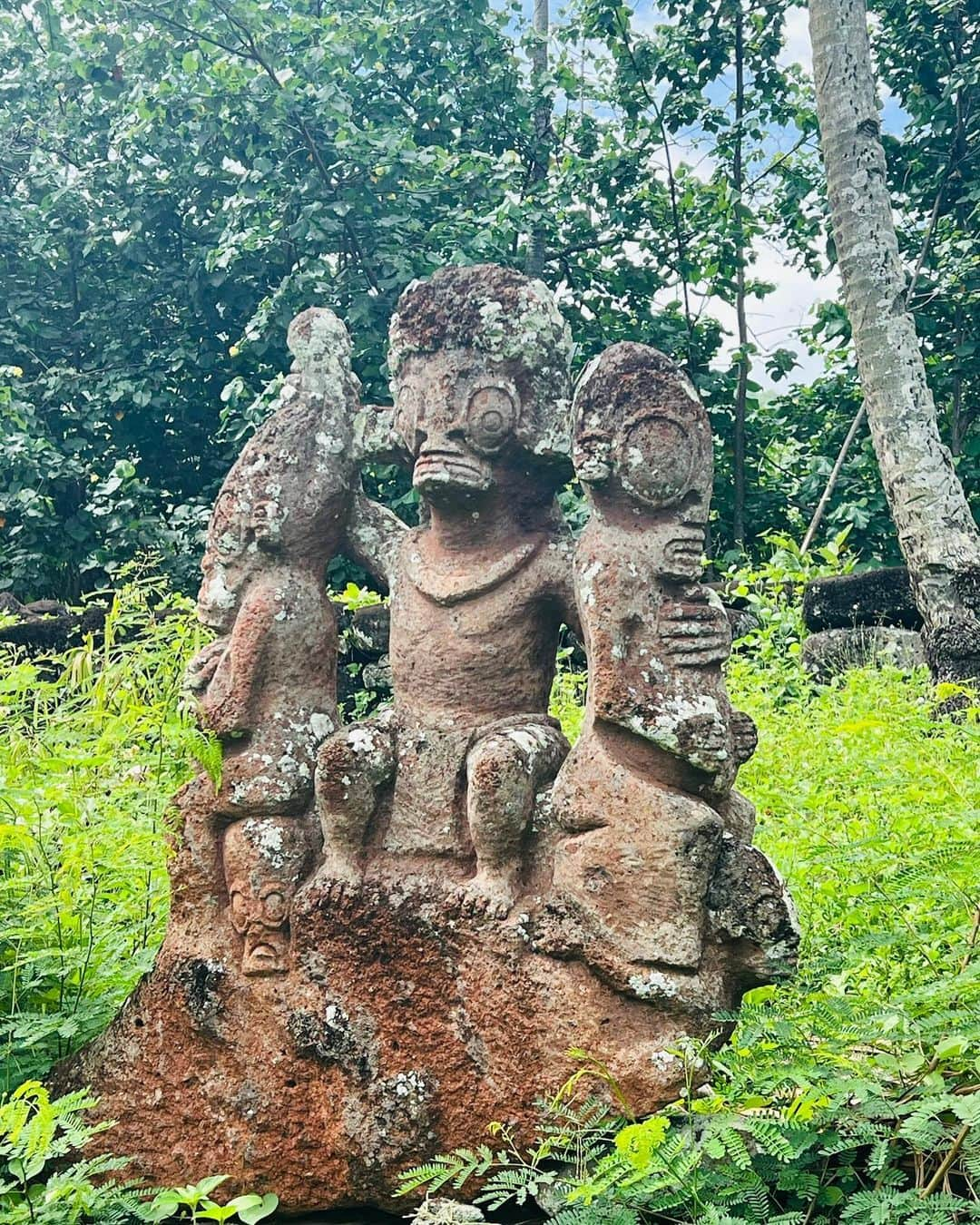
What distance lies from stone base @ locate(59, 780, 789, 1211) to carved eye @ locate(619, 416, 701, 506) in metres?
1.03

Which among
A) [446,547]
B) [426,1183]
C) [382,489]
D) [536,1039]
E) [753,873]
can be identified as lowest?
[426,1183]

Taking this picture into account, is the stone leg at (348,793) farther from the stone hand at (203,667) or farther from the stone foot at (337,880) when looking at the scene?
the stone hand at (203,667)

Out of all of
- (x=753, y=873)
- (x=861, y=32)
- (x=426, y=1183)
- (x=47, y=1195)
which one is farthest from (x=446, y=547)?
(x=861, y=32)

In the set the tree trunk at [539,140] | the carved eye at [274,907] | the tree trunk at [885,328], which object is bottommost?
the carved eye at [274,907]

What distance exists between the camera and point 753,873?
2.71m

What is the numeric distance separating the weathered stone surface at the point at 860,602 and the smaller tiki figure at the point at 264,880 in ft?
17.3

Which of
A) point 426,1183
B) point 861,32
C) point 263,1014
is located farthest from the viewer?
point 861,32

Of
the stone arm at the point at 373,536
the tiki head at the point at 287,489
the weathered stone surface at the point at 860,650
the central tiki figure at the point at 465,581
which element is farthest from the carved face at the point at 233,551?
the weathered stone surface at the point at 860,650

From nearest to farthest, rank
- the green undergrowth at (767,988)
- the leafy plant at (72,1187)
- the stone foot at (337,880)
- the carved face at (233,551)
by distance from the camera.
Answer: the green undergrowth at (767,988), the leafy plant at (72,1187), the stone foot at (337,880), the carved face at (233,551)

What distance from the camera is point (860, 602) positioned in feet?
25.1

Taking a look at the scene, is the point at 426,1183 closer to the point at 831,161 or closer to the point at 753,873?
the point at 753,873

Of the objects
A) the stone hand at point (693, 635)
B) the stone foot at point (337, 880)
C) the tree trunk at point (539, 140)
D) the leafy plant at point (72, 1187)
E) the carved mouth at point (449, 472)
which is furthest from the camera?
the tree trunk at point (539, 140)

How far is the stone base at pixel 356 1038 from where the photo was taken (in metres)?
2.67

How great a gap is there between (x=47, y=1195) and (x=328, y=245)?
7697 millimetres
